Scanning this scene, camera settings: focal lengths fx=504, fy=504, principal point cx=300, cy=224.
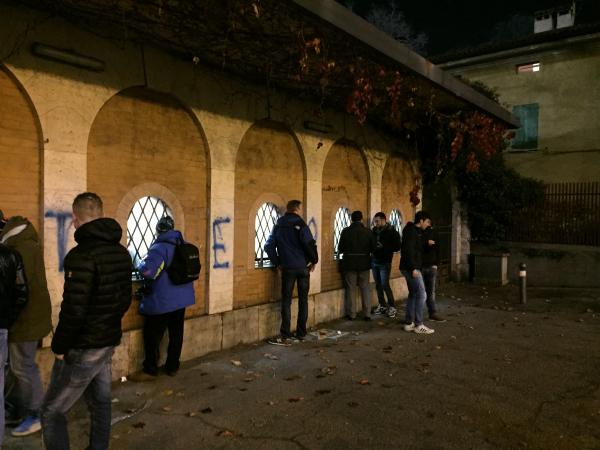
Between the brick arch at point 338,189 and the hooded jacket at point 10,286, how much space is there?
6.13 metres

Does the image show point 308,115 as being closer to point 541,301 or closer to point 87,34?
point 87,34

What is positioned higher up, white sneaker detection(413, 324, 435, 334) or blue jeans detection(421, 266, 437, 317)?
blue jeans detection(421, 266, 437, 317)

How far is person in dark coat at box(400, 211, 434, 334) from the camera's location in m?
7.99

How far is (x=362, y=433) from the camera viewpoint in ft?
14.0

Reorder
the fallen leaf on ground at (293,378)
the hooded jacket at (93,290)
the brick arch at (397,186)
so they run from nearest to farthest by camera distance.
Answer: the hooded jacket at (93,290)
the fallen leaf on ground at (293,378)
the brick arch at (397,186)

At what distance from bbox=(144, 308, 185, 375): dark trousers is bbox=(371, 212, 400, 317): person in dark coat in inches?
172

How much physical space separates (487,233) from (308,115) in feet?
26.1

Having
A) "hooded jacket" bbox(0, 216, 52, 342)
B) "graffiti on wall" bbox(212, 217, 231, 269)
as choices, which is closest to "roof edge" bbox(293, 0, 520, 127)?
"graffiti on wall" bbox(212, 217, 231, 269)

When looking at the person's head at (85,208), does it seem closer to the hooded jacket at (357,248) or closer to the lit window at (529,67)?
the hooded jacket at (357,248)

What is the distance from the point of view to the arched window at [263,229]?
786 centimetres

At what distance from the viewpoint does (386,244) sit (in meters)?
9.38

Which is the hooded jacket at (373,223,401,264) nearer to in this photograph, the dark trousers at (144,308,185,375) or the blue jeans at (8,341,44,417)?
the dark trousers at (144,308,185,375)

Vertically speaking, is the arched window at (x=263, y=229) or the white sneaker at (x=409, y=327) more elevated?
the arched window at (x=263, y=229)

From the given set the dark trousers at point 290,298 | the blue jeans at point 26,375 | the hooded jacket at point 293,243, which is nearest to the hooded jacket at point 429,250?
the hooded jacket at point 293,243
